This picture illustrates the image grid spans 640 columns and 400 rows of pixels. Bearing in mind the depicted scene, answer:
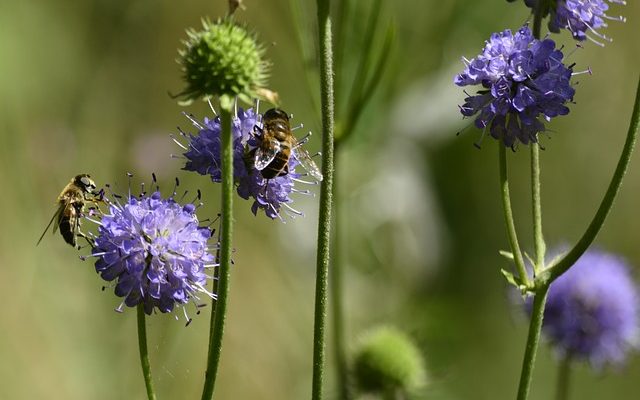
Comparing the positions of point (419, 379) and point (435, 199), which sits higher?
point (435, 199)

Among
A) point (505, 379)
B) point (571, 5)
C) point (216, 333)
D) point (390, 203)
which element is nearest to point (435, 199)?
point (390, 203)

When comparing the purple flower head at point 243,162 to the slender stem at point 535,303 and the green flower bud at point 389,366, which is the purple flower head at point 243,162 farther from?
the green flower bud at point 389,366

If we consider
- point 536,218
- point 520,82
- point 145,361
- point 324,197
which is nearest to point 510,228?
point 536,218

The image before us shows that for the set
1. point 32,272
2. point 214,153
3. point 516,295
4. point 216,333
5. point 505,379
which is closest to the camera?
point 216,333

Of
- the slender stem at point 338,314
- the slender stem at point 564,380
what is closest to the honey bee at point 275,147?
the slender stem at point 338,314

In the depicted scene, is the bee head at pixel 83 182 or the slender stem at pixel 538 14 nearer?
the slender stem at pixel 538 14

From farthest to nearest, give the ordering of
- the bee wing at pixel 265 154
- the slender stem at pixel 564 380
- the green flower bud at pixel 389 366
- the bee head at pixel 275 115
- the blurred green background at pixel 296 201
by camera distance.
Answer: the blurred green background at pixel 296 201 < the green flower bud at pixel 389 366 < the slender stem at pixel 564 380 < the bee head at pixel 275 115 < the bee wing at pixel 265 154

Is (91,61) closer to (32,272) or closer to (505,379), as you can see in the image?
(32,272)
